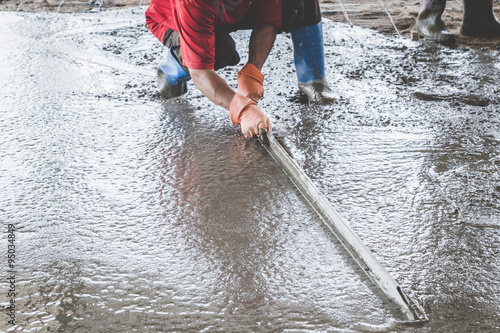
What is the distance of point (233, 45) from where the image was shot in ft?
8.82

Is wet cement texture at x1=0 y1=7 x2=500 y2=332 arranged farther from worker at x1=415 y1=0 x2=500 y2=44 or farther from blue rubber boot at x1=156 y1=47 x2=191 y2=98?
worker at x1=415 y1=0 x2=500 y2=44

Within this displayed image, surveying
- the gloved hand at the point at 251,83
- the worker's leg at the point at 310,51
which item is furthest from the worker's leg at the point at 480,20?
the gloved hand at the point at 251,83

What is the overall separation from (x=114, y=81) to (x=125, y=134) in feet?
2.72

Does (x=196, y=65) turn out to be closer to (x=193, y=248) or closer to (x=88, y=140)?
(x=88, y=140)

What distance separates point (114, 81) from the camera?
3121mm

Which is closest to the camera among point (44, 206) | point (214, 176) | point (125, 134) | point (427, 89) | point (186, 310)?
point (186, 310)

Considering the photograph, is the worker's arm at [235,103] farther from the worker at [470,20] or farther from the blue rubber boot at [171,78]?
the worker at [470,20]

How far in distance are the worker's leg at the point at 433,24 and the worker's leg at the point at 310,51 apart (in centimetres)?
127

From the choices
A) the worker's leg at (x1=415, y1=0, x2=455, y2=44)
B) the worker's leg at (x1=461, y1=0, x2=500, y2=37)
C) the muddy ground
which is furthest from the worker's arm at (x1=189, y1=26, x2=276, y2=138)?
the worker's leg at (x1=461, y1=0, x2=500, y2=37)

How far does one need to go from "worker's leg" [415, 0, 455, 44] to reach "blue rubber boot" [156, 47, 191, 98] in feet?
6.44

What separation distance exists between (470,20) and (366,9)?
1085 millimetres

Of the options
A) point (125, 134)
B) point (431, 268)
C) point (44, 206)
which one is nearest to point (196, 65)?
point (125, 134)

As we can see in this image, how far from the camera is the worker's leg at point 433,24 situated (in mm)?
3652

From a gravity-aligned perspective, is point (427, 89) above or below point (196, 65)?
below
